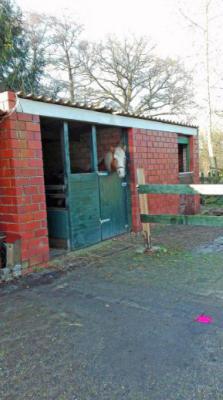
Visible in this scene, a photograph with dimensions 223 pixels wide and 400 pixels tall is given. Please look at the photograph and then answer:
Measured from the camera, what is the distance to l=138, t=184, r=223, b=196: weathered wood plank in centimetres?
473

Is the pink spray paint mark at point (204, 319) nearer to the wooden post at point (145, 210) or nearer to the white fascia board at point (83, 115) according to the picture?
the wooden post at point (145, 210)

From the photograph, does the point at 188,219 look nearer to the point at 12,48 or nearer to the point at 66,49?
the point at 12,48

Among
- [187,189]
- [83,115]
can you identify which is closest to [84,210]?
[83,115]

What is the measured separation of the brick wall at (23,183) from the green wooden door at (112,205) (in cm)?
170

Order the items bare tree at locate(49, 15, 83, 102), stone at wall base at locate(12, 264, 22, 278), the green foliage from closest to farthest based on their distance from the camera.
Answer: stone at wall base at locate(12, 264, 22, 278) < the green foliage < bare tree at locate(49, 15, 83, 102)

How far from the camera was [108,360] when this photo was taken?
7.91ft

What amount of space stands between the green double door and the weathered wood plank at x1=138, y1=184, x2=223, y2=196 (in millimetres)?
1074

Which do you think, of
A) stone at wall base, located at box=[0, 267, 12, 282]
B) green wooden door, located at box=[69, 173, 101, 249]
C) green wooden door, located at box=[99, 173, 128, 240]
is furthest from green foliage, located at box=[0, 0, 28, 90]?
stone at wall base, located at box=[0, 267, 12, 282]

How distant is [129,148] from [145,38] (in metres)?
15.8

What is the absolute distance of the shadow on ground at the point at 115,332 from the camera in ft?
6.98

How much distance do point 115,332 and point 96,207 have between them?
3558 mm

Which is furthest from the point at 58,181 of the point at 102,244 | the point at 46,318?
the point at 46,318

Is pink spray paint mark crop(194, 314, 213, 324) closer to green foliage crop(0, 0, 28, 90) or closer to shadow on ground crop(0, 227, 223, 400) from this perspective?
shadow on ground crop(0, 227, 223, 400)

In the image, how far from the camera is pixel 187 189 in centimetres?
503
